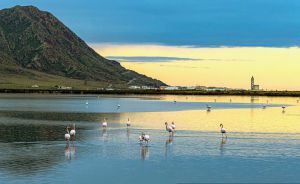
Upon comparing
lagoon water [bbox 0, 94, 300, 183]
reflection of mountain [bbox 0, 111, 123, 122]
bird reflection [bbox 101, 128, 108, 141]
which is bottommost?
lagoon water [bbox 0, 94, 300, 183]

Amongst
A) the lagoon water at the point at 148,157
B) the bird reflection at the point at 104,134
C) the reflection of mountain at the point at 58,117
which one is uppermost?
the reflection of mountain at the point at 58,117

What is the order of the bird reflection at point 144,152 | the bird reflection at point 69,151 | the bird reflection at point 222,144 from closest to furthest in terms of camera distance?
the bird reflection at point 69,151
the bird reflection at point 144,152
the bird reflection at point 222,144

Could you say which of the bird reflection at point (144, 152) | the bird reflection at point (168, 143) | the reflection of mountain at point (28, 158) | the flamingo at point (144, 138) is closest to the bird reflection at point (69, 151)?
the reflection of mountain at point (28, 158)

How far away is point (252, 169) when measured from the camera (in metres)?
34.0

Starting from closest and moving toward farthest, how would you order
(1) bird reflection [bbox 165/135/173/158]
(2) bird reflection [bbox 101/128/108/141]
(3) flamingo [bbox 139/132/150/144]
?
(1) bird reflection [bbox 165/135/173/158], (3) flamingo [bbox 139/132/150/144], (2) bird reflection [bbox 101/128/108/141]

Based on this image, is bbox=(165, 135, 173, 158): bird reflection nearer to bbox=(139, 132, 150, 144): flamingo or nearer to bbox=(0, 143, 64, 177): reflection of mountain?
bbox=(139, 132, 150, 144): flamingo

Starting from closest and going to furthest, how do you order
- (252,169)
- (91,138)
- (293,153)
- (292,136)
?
(252,169), (293,153), (91,138), (292,136)

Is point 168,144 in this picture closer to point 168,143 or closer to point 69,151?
point 168,143

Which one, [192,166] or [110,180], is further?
[192,166]

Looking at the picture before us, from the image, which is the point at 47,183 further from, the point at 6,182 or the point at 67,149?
the point at 67,149

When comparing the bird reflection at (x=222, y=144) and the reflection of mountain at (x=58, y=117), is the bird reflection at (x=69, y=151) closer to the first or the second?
the bird reflection at (x=222, y=144)

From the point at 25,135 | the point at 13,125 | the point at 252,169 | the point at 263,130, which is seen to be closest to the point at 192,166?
the point at 252,169

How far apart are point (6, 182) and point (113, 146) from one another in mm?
15947

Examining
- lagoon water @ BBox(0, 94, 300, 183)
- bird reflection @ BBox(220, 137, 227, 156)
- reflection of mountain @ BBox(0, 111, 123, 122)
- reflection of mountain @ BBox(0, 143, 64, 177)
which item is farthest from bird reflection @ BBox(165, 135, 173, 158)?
reflection of mountain @ BBox(0, 111, 123, 122)
